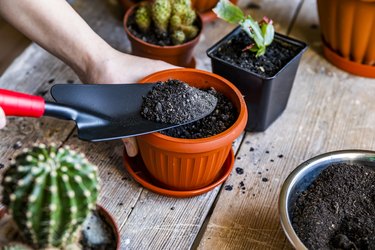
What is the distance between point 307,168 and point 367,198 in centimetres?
11

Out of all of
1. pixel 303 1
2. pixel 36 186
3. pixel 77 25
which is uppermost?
pixel 36 186

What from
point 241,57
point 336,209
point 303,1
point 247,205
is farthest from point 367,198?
point 303,1

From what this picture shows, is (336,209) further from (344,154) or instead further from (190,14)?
(190,14)

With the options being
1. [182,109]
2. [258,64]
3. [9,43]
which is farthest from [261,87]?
[9,43]

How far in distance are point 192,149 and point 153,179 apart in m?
0.15

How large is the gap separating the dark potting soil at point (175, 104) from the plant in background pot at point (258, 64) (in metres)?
0.13

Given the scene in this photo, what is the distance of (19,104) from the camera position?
0.78 metres

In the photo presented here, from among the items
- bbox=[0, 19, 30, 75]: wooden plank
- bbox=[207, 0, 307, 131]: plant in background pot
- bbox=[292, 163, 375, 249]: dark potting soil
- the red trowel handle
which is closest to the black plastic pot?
bbox=[207, 0, 307, 131]: plant in background pot

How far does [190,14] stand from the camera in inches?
47.6

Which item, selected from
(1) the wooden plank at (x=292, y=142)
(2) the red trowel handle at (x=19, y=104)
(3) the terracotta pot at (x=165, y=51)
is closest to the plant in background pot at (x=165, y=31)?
(3) the terracotta pot at (x=165, y=51)

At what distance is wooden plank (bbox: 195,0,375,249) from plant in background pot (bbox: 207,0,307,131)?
2.2 inches

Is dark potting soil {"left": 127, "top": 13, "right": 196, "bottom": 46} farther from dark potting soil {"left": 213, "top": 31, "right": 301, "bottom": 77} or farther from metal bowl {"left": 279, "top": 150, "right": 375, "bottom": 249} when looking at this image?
metal bowl {"left": 279, "top": 150, "right": 375, "bottom": 249}

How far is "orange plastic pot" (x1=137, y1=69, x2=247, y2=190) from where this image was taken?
0.87 metres

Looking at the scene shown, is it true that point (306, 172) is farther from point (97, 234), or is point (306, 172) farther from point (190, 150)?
point (97, 234)
